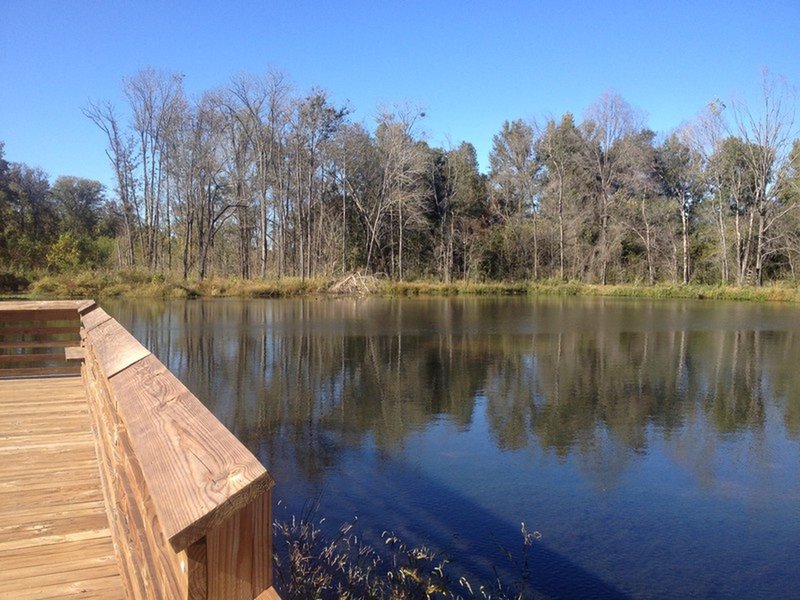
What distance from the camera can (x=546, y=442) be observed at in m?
8.23

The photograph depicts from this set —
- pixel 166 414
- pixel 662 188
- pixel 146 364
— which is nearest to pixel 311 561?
pixel 146 364

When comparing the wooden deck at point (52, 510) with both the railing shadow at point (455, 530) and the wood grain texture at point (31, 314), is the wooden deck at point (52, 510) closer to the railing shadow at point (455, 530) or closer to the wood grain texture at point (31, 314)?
the wood grain texture at point (31, 314)

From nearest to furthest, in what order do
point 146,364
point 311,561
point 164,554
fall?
1. point 164,554
2. point 146,364
3. point 311,561

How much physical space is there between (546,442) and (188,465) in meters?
7.57

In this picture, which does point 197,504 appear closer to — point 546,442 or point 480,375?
point 546,442

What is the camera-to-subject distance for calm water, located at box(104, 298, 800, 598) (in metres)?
5.21

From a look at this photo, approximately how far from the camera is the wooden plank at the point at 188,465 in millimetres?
1014

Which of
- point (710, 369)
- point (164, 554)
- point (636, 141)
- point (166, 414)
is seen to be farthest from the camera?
point (636, 141)

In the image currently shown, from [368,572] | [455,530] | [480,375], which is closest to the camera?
[368,572]

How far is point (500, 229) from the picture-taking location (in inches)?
1825

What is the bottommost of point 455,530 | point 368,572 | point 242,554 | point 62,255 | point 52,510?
point 455,530

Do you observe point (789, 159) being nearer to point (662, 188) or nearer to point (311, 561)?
point (662, 188)

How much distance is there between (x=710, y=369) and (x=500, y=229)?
33354mm

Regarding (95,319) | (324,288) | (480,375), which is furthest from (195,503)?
(324,288)
